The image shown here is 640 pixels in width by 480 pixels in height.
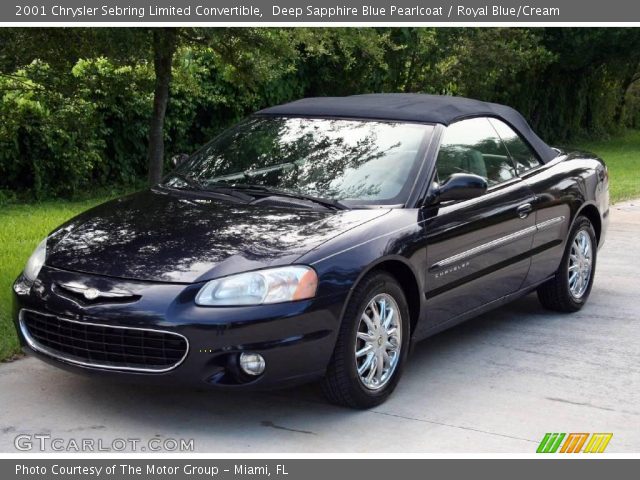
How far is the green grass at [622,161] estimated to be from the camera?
15067 mm

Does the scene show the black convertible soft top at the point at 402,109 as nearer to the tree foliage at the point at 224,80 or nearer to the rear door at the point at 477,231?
the rear door at the point at 477,231

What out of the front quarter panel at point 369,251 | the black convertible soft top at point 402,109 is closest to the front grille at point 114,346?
Result: the front quarter panel at point 369,251

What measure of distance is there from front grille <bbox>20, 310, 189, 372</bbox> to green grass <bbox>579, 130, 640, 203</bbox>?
1009 centimetres

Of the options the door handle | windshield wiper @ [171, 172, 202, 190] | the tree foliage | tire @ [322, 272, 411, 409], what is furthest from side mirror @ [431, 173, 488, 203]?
the tree foliage

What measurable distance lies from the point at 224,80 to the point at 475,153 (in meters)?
9.40

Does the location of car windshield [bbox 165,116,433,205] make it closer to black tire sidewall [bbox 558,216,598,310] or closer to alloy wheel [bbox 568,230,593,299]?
black tire sidewall [bbox 558,216,598,310]

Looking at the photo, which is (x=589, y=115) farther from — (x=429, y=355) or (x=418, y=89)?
(x=429, y=355)

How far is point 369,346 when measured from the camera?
5469mm

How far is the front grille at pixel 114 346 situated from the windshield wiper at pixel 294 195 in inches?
51.5

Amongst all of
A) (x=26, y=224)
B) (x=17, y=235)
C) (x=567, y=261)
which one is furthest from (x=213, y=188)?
(x=26, y=224)

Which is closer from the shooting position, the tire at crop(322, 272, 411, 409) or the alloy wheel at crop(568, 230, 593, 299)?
the tire at crop(322, 272, 411, 409)

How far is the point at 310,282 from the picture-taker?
510 centimetres

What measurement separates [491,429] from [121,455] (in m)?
1.77

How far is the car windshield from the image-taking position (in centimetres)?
606
